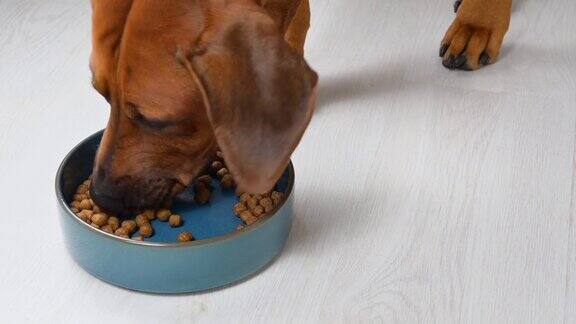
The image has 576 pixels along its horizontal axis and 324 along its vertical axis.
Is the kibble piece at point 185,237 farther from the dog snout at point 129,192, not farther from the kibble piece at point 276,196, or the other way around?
the kibble piece at point 276,196

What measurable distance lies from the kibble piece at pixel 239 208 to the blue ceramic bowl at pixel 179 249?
0.02 m

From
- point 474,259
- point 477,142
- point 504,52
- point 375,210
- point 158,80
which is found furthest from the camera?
point 504,52

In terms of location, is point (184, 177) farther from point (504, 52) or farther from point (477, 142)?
point (504, 52)

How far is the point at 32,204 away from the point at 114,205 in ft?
0.99

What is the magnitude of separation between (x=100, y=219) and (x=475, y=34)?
126cm

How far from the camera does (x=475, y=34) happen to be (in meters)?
2.49

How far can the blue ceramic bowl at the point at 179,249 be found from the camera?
1.63 metres

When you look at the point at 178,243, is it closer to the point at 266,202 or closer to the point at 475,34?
the point at 266,202

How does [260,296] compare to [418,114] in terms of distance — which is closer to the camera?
[260,296]

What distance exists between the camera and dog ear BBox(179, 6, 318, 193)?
57.5 inches

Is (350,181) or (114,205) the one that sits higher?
(114,205)

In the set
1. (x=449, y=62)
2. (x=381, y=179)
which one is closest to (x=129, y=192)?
(x=381, y=179)

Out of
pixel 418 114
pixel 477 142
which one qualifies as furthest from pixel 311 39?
pixel 477 142

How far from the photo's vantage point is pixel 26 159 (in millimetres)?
2074
